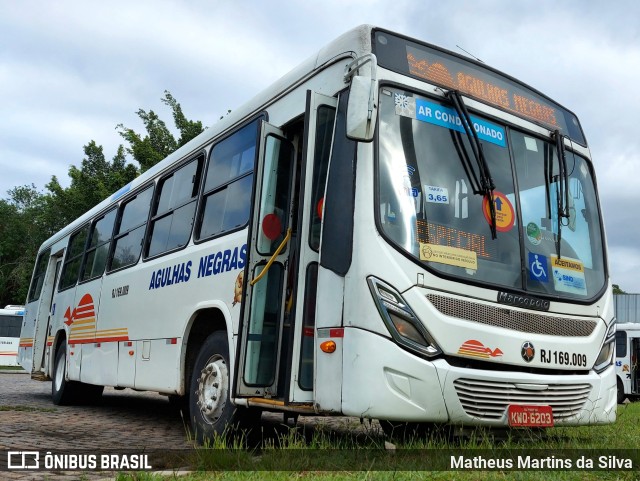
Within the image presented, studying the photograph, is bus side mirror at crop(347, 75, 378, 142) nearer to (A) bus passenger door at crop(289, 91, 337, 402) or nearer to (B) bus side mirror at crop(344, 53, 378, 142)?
(B) bus side mirror at crop(344, 53, 378, 142)

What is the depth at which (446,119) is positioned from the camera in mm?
5680

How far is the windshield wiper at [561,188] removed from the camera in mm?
6023

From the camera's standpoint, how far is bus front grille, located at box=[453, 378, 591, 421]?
4977mm

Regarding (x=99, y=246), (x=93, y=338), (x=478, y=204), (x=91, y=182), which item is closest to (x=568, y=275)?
(x=478, y=204)

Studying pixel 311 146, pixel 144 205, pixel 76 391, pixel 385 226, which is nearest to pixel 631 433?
pixel 385 226

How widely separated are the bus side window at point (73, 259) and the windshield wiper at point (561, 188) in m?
8.35

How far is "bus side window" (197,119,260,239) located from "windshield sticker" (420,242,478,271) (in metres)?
1.98

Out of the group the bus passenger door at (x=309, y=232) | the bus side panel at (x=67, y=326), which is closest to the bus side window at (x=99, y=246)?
the bus side panel at (x=67, y=326)

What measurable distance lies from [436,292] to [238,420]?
204 centimetres

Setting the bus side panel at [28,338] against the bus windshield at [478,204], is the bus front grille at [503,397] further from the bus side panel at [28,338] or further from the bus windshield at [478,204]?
the bus side panel at [28,338]

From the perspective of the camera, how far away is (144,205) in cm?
→ 941

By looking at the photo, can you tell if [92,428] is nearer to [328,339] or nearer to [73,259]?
[328,339]

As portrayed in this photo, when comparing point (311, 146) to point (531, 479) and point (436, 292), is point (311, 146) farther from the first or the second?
point (531, 479)

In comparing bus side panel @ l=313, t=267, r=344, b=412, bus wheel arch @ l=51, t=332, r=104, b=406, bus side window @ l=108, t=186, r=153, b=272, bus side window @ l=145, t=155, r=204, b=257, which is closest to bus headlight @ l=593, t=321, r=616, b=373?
bus side panel @ l=313, t=267, r=344, b=412
